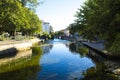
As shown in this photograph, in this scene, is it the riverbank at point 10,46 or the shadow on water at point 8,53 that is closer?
the shadow on water at point 8,53

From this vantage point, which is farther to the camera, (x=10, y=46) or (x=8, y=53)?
(x=10, y=46)

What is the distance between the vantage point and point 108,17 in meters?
22.9

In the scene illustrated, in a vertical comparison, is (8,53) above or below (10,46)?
below

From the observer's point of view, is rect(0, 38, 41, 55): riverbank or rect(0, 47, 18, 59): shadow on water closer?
rect(0, 47, 18, 59): shadow on water

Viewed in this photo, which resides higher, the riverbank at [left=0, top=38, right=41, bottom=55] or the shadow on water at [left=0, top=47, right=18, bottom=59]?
the riverbank at [left=0, top=38, right=41, bottom=55]

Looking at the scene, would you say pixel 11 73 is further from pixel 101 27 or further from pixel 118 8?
pixel 118 8

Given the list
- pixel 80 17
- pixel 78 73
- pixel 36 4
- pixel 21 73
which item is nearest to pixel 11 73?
pixel 21 73

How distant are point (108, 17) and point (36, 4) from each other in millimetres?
53613

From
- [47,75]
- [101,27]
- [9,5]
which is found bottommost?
[47,75]

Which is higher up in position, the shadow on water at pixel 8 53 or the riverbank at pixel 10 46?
the riverbank at pixel 10 46

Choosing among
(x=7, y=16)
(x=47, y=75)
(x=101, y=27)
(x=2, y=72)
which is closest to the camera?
(x=101, y=27)

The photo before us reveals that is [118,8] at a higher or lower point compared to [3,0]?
lower

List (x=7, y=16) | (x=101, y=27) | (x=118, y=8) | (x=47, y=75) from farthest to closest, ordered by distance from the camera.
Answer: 1. (x=7, y=16)
2. (x=47, y=75)
3. (x=101, y=27)
4. (x=118, y=8)

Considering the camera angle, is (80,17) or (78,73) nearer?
(78,73)
